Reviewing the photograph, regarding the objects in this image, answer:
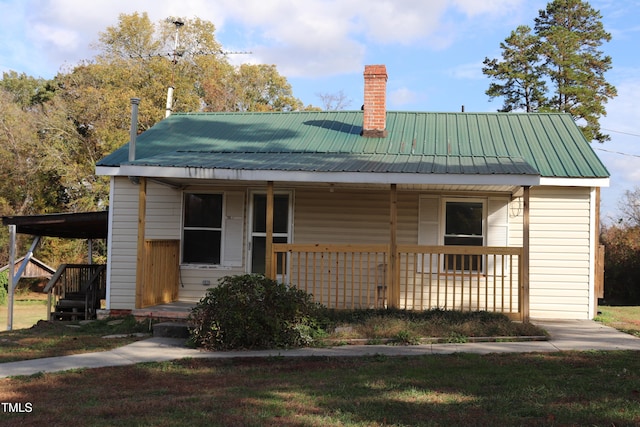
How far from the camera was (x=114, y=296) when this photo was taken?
12.3 metres

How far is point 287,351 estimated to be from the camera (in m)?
8.52

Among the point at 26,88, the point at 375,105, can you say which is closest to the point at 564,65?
the point at 375,105

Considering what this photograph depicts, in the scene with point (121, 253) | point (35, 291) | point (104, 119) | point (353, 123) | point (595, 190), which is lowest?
point (35, 291)

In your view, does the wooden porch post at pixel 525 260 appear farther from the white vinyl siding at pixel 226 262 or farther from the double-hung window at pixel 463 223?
the white vinyl siding at pixel 226 262

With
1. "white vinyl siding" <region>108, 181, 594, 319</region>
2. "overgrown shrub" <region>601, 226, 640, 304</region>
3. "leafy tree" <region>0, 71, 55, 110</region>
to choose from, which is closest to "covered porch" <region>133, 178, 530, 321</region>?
"white vinyl siding" <region>108, 181, 594, 319</region>

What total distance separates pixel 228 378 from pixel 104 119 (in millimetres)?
26369

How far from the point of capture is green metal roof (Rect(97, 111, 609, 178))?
1073 centimetres

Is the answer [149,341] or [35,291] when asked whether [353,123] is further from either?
[35,291]

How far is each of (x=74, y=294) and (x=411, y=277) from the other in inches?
289

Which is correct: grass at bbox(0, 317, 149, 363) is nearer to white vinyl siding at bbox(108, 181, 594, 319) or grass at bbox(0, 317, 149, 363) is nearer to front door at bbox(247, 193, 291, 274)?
white vinyl siding at bbox(108, 181, 594, 319)

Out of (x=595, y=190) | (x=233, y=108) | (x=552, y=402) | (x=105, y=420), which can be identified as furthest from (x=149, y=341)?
(x=233, y=108)

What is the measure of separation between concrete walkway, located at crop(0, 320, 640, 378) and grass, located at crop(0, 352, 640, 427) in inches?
14.8

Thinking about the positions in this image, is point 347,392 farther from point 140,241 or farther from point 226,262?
point 226,262

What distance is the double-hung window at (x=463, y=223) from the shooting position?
12.1 metres
